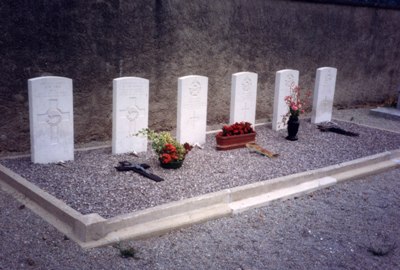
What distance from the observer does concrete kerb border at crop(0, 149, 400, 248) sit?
3.98 m

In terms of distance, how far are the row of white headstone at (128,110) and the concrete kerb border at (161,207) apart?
65cm

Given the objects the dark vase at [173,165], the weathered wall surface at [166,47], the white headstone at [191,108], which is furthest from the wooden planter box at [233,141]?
the weathered wall surface at [166,47]

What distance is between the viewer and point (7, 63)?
19.5 ft

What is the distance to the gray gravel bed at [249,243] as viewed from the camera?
3713 mm

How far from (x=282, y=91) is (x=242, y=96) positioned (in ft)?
3.03

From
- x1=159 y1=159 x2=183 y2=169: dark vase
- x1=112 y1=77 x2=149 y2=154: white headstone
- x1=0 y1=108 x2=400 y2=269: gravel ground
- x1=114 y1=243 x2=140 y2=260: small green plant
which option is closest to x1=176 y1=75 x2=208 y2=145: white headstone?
x1=112 y1=77 x2=149 y2=154: white headstone

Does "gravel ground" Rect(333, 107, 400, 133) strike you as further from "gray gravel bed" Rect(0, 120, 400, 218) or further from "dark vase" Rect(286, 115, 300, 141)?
"dark vase" Rect(286, 115, 300, 141)

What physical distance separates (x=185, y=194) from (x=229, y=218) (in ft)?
1.84

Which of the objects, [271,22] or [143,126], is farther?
[271,22]

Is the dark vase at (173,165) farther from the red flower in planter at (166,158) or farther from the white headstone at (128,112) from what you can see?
the white headstone at (128,112)

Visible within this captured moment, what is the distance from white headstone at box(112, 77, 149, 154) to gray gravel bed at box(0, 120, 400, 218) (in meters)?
0.20

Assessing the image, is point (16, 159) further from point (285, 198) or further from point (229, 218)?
point (285, 198)

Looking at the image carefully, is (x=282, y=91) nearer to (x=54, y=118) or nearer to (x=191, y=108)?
(x=191, y=108)

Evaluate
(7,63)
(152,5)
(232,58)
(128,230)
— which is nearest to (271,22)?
(232,58)
